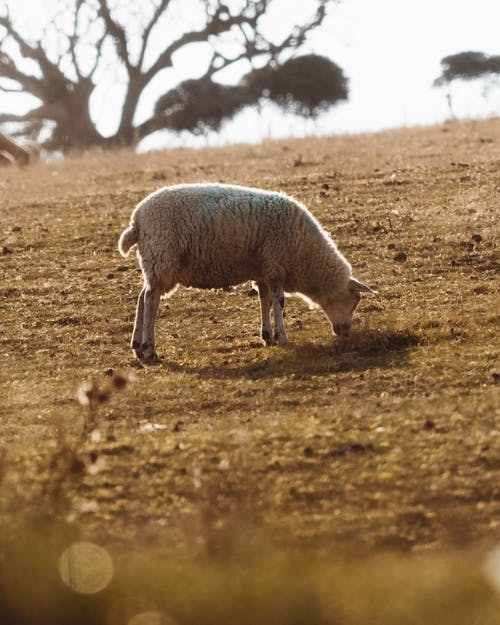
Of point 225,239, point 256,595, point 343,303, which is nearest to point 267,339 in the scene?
point 343,303

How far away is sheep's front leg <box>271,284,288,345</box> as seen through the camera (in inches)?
413

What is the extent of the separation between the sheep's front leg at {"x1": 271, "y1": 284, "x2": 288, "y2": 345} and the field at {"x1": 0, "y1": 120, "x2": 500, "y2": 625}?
0.94 ft

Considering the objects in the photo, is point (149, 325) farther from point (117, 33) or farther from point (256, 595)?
point (117, 33)

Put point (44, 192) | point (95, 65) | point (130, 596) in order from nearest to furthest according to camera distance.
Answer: point (130, 596) < point (44, 192) < point (95, 65)

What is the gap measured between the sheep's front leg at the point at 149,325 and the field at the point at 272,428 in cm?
26

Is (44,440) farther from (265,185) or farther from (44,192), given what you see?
(44,192)

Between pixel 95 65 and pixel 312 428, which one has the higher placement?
pixel 95 65

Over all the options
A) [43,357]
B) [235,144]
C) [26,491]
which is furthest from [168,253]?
[235,144]

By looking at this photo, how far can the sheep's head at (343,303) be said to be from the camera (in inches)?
420

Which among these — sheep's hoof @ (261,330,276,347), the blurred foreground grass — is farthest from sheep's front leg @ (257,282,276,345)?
the blurred foreground grass

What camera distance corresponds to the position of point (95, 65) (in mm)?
45875

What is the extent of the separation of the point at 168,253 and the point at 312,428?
3441 mm

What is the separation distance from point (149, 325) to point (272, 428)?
3.29 meters

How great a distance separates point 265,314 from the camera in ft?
35.3
